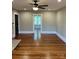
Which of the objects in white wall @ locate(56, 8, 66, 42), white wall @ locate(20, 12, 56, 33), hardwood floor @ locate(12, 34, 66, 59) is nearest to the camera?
hardwood floor @ locate(12, 34, 66, 59)

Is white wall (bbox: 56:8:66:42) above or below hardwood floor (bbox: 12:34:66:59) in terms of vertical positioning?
above

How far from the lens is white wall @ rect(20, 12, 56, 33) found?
13516mm

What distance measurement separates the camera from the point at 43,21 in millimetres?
13570

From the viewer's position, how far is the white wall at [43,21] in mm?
13516

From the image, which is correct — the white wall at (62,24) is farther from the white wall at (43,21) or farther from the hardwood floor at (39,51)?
the white wall at (43,21)

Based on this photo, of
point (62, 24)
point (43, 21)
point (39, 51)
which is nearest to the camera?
point (39, 51)

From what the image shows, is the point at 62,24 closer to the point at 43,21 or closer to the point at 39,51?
the point at 39,51

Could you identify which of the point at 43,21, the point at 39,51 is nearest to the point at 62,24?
the point at 39,51

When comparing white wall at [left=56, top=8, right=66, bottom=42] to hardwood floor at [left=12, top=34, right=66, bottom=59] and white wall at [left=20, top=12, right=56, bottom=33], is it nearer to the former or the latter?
hardwood floor at [left=12, top=34, right=66, bottom=59]

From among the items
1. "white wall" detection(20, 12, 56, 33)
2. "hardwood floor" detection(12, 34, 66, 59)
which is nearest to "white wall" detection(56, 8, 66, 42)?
"hardwood floor" detection(12, 34, 66, 59)

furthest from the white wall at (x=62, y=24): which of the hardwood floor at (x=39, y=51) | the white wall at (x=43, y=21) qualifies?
the white wall at (x=43, y=21)
